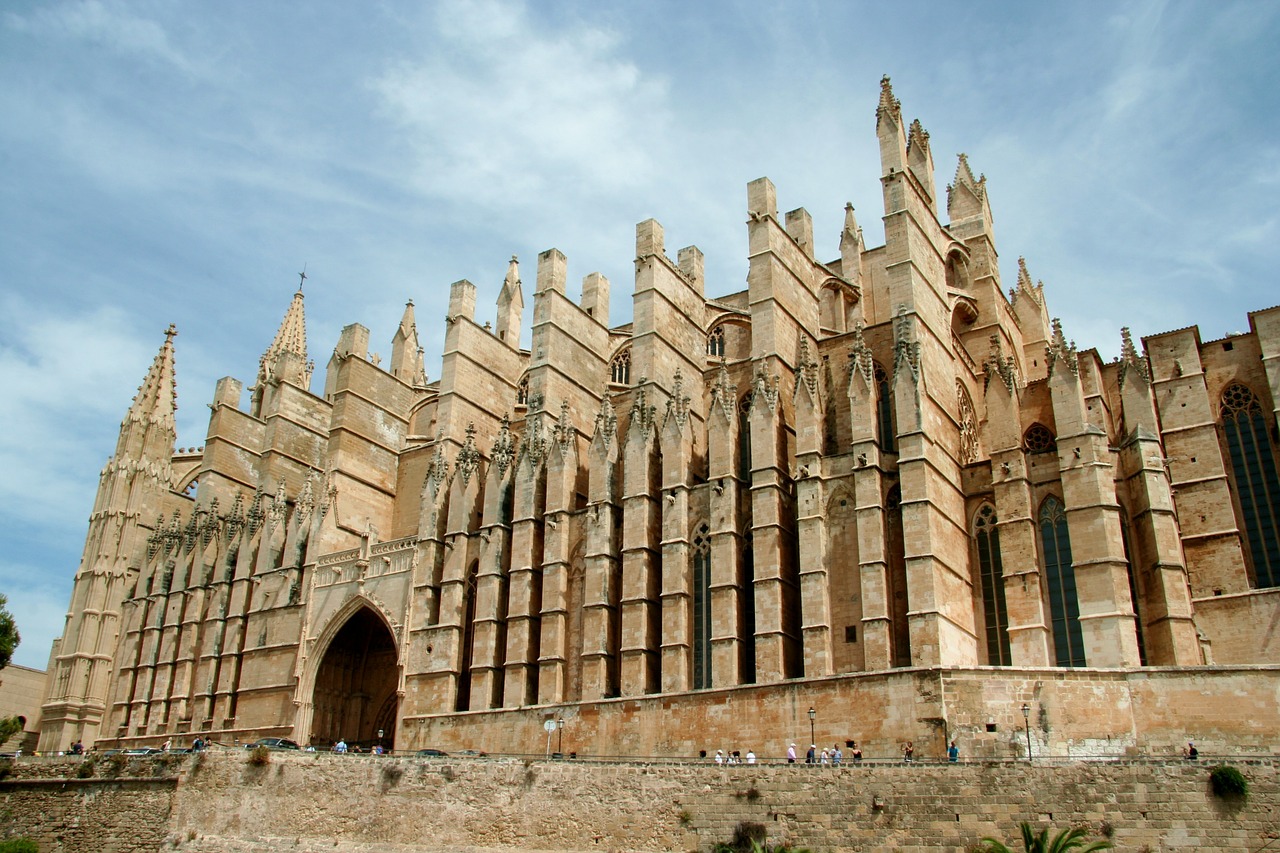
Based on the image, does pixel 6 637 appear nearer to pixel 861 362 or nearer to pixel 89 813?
pixel 89 813

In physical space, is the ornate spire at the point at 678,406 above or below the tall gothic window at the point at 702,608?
above

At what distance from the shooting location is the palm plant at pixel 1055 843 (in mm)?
16375

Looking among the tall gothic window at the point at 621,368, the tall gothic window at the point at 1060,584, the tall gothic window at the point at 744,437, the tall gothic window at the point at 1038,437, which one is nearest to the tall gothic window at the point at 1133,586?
the tall gothic window at the point at 1060,584

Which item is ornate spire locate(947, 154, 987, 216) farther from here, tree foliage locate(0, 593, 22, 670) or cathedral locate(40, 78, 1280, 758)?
tree foliage locate(0, 593, 22, 670)

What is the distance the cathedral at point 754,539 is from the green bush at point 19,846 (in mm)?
7626

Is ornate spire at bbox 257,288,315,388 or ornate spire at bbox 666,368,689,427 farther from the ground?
ornate spire at bbox 257,288,315,388

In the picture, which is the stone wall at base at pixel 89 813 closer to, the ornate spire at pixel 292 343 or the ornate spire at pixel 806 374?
the ornate spire at pixel 806 374

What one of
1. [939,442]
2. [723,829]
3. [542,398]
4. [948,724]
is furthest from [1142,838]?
[542,398]

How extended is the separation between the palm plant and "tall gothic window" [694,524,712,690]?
9932mm

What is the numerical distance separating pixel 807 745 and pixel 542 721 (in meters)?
6.81

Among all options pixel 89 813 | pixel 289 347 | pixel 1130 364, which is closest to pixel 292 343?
pixel 289 347

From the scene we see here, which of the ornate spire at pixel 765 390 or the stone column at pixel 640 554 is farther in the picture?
the ornate spire at pixel 765 390

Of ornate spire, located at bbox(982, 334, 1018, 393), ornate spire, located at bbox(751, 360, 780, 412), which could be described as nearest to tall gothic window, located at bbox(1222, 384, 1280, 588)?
ornate spire, located at bbox(982, 334, 1018, 393)

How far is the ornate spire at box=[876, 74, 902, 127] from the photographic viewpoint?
29062 millimetres
